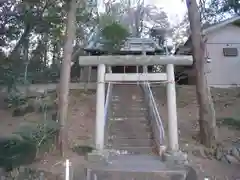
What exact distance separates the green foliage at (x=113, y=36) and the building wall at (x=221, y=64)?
187 inches

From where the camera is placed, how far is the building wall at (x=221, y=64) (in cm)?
1647

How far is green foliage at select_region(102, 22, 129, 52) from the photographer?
14.3m

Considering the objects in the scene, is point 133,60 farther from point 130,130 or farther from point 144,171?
point 130,130

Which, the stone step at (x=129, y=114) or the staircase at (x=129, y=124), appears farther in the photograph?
the stone step at (x=129, y=114)

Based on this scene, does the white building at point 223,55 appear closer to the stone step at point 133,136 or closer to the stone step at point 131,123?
the stone step at point 131,123

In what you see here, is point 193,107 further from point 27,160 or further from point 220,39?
point 27,160

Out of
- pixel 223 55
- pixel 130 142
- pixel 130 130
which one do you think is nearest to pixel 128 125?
pixel 130 130

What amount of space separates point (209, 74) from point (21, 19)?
968 centimetres

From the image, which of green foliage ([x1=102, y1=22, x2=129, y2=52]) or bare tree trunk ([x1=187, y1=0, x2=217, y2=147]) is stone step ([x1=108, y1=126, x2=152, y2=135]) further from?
green foliage ([x1=102, y1=22, x2=129, y2=52])

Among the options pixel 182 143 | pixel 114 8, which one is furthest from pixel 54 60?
pixel 182 143

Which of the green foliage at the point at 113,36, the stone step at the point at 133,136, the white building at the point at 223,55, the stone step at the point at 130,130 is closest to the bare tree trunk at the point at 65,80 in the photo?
the stone step at the point at 133,136

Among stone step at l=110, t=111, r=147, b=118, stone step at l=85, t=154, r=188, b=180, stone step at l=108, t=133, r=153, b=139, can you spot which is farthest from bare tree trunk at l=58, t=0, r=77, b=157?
stone step at l=110, t=111, r=147, b=118

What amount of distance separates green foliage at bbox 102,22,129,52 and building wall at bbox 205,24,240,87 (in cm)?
475

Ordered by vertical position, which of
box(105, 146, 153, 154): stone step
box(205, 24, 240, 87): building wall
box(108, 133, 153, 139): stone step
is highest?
box(205, 24, 240, 87): building wall
